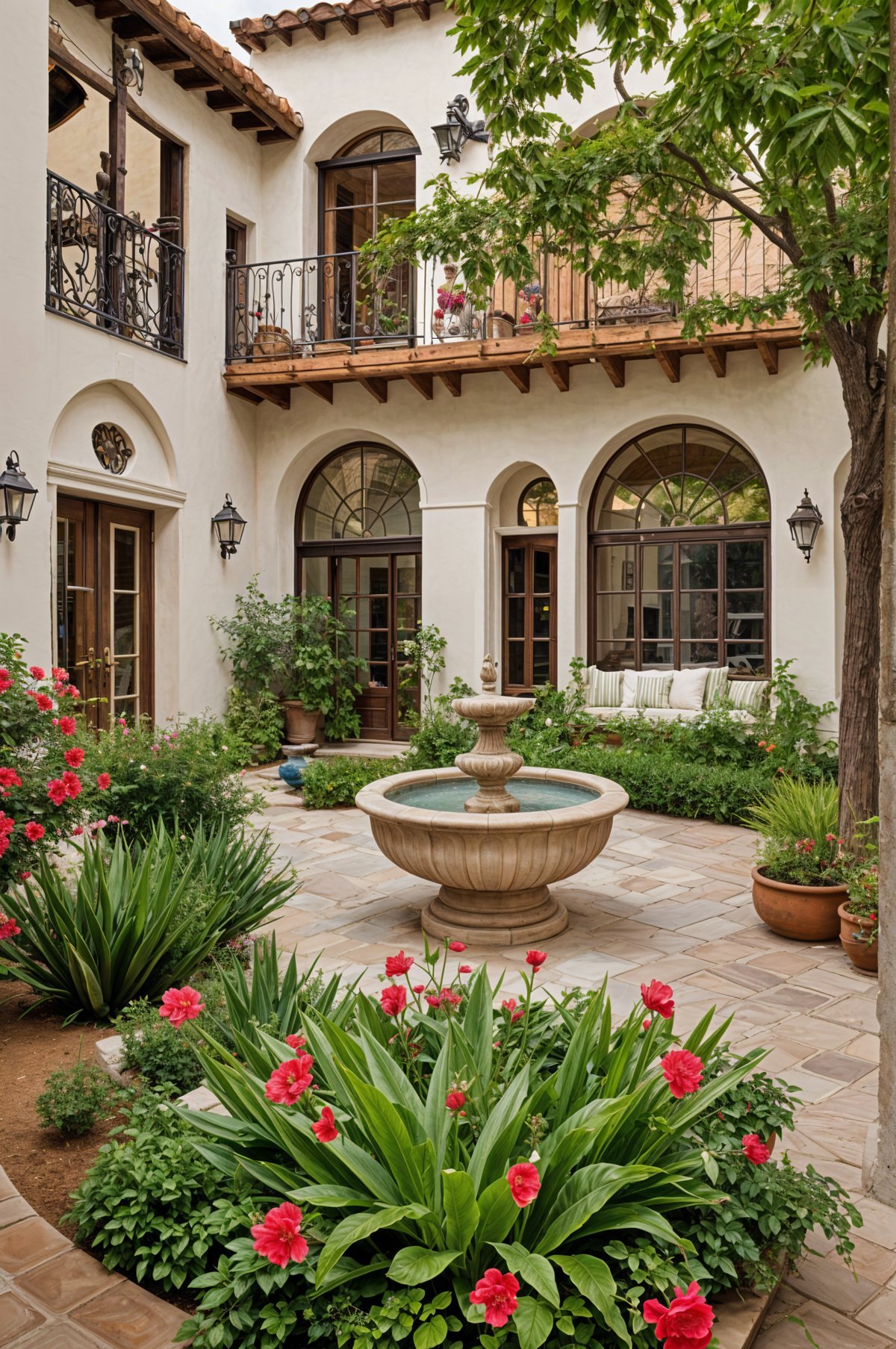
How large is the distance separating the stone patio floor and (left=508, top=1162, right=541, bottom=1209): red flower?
0.78 m

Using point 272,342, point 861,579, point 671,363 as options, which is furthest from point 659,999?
point 272,342

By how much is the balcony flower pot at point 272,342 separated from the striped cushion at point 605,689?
16.4 ft

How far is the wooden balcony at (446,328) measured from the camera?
9.57 m

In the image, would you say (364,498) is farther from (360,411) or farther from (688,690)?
(688,690)

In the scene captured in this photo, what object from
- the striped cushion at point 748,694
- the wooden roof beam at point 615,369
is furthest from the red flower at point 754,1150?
the wooden roof beam at point 615,369

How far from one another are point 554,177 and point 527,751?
5304mm

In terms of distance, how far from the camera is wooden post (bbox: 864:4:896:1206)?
264 centimetres

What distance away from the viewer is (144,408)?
31.6 ft

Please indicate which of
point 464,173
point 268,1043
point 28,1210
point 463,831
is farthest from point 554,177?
point 464,173

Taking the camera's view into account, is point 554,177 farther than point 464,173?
No

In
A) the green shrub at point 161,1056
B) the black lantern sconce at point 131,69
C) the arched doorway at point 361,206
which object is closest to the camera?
the green shrub at point 161,1056

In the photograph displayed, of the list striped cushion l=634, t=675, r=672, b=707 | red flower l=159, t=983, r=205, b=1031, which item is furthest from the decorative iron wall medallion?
red flower l=159, t=983, r=205, b=1031

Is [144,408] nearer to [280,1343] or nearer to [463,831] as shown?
[463,831]

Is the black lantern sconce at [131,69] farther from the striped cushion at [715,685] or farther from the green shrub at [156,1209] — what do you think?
the green shrub at [156,1209]
